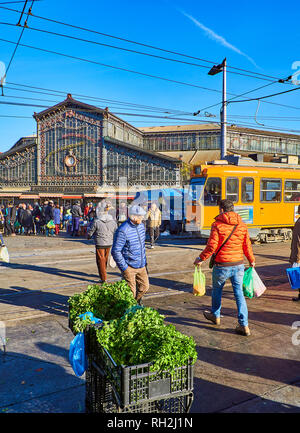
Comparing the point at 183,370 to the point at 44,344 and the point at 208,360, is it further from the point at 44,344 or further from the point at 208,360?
the point at 44,344

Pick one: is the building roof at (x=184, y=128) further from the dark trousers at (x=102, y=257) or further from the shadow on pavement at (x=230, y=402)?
the shadow on pavement at (x=230, y=402)

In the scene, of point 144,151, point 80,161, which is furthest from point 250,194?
point 80,161

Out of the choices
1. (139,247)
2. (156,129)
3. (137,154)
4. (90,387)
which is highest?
(156,129)

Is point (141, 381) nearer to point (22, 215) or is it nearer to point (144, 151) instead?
point (22, 215)

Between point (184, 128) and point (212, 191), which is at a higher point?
point (184, 128)

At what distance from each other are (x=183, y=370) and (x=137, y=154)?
35371 mm

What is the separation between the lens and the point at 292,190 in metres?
→ 16.8

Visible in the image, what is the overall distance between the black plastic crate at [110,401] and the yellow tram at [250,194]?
12643mm

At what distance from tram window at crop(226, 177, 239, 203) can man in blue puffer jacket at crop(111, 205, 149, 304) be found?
9946 mm

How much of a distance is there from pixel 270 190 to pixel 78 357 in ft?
47.6

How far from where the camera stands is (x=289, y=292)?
8.06m

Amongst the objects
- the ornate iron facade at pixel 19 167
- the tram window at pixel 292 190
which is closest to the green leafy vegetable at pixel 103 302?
the tram window at pixel 292 190

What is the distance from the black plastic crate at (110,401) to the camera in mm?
2490

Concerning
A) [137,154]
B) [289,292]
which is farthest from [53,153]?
[289,292]
